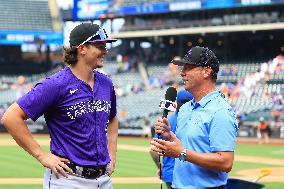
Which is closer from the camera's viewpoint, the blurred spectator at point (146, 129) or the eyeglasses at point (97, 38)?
the eyeglasses at point (97, 38)

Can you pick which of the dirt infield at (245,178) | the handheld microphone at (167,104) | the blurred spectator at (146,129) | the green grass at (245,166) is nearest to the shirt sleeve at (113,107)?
the handheld microphone at (167,104)

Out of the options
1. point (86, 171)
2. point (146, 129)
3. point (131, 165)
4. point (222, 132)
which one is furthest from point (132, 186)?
point (146, 129)

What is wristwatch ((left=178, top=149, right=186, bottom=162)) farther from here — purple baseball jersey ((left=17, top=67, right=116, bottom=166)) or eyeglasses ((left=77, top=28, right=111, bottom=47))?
eyeglasses ((left=77, top=28, right=111, bottom=47))

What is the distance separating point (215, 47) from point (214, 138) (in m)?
42.5

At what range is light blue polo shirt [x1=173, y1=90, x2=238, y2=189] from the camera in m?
4.31

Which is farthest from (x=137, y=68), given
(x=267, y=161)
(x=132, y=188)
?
(x=132, y=188)

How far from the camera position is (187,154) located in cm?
429

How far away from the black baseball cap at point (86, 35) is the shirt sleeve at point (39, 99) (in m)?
0.39

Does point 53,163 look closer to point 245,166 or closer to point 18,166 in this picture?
point 18,166

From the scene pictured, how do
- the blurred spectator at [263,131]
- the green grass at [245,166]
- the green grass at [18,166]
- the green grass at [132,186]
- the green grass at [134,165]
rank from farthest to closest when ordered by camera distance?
the blurred spectator at [263,131]
the green grass at [245,166]
the green grass at [134,165]
the green grass at [18,166]
the green grass at [132,186]

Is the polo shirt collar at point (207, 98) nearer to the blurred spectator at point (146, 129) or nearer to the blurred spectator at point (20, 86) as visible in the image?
the blurred spectator at point (146, 129)

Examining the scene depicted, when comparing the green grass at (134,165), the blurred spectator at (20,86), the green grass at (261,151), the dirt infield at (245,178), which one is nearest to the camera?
the dirt infield at (245,178)

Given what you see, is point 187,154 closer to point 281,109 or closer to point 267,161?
point 267,161

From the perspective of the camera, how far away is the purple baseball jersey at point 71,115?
454 cm
